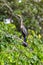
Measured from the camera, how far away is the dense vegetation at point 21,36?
230 cm

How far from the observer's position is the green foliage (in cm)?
225

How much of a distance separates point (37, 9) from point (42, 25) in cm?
28

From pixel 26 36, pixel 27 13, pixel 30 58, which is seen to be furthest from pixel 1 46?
pixel 27 13

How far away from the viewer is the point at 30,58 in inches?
93.4

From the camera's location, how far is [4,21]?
297 cm

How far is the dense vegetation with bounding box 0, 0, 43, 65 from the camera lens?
2301mm

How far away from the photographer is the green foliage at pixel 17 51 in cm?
225

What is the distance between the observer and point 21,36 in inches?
112

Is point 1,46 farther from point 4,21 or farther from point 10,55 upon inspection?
point 4,21

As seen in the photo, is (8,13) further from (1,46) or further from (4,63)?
(4,63)

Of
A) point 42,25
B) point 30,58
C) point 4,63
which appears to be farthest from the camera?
point 42,25

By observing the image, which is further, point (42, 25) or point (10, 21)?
point (42, 25)

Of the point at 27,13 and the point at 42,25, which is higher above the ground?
the point at 27,13

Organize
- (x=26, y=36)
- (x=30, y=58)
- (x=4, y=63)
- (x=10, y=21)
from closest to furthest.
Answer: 1. (x=4, y=63)
2. (x=30, y=58)
3. (x=26, y=36)
4. (x=10, y=21)
